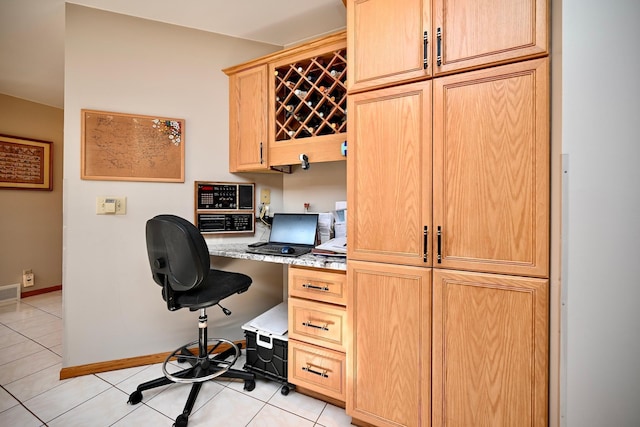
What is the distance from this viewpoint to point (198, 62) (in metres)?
2.05

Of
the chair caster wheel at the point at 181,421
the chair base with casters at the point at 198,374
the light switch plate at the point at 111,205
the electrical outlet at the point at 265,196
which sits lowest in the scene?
the chair caster wheel at the point at 181,421

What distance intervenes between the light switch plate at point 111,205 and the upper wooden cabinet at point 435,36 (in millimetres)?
1746

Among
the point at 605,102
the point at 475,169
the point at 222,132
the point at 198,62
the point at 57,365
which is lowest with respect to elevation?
the point at 57,365

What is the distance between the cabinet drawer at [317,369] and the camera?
1419 mm

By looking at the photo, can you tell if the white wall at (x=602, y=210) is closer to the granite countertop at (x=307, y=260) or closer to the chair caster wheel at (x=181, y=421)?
the granite countertop at (x=307, y=260)

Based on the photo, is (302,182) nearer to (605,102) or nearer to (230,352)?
(230,352)

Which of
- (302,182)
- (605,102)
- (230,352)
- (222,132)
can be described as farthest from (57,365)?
(605,102)

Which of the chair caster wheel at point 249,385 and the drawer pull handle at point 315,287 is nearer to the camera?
the drawer pull handle at point 315,287

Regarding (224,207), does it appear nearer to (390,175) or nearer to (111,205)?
(111,205)

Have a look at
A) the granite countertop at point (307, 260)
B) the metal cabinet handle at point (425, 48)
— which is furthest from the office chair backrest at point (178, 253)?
the metal cabinet handle at point (425, 48)

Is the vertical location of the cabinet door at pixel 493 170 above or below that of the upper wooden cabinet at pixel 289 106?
below

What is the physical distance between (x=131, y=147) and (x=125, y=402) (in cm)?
164

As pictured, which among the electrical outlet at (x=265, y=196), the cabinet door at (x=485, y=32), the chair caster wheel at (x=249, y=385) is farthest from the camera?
the electrical outlet at (x=265, y=196)

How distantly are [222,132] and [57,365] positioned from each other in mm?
2110
